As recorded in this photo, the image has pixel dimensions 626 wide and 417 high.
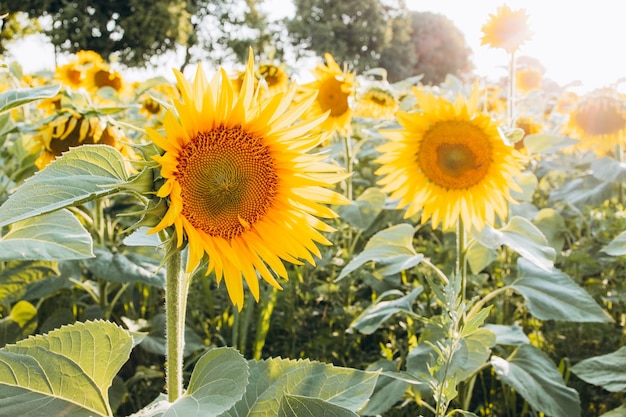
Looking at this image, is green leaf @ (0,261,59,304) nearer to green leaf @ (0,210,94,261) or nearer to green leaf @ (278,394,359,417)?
green leaf @ (0,210,94,261)

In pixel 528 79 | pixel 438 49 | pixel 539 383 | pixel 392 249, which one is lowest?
pixel 539 383

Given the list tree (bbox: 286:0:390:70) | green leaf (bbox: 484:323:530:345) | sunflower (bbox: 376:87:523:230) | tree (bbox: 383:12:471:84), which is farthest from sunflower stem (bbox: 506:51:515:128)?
tree (bbox: 383:12:471:84)

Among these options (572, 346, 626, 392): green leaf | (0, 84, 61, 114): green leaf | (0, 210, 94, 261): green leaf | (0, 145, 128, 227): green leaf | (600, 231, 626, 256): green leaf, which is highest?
(0, 84, 61, 114): green leaf

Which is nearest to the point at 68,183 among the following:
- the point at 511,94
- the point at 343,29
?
the point at 511,94

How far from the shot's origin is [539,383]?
1.62m

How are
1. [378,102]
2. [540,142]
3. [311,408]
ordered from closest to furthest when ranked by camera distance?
[311,408] < [540,142] < [378,102]

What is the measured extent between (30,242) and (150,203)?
293mm

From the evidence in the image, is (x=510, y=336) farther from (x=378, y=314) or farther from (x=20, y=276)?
(x=20, y=276)

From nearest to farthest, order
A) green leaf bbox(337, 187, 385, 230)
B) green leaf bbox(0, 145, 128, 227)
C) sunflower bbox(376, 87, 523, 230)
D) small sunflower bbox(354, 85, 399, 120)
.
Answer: green leaf bbox(0, 145, 128, 227) < sunflower bbox(376, 87, 523, 230) < green leaf bbox(337, 187, 385, 230) < small sunflower bbox(354, 85, 399, 120)

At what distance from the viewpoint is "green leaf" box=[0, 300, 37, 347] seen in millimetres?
1710

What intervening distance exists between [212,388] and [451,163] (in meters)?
1.30

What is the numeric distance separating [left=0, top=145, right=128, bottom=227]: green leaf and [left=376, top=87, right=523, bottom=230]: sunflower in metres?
1.16

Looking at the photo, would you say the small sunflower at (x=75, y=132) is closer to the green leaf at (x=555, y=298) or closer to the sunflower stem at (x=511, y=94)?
the green leaf at (x=555, y=298)

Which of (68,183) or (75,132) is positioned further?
(75,132)
